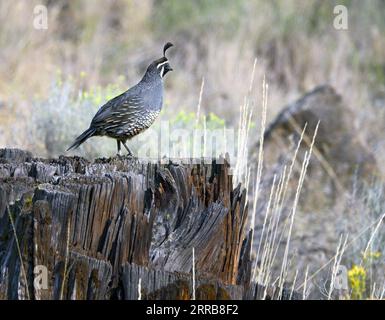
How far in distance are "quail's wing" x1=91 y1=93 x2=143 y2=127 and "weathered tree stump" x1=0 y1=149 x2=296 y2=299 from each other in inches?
75.3

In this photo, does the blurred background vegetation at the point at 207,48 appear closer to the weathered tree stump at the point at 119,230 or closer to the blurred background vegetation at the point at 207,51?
the blurred background vegetation at the point at 207,51

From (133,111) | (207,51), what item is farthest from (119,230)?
(207,51)

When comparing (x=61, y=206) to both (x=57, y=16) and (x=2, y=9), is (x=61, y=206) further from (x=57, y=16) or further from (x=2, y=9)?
(x=57, y=16)

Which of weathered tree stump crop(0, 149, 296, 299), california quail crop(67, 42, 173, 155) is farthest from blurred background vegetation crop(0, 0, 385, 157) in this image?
weathered tree stump crop(0, 149, 296, 299)

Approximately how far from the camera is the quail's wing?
564 cm

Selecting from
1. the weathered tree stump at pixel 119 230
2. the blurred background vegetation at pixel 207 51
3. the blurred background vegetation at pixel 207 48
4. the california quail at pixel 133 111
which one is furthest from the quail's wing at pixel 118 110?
the blurred background vegetation at pixel 207 48

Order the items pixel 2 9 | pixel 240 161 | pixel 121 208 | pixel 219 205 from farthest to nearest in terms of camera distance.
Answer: pixel 2 9 → pixel 240 161 → pixel 219 205 → pixel 121 208

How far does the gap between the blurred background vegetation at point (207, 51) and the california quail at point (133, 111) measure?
2.39 meters

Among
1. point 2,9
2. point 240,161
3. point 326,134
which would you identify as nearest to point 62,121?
point 326,134

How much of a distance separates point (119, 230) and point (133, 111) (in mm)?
2566

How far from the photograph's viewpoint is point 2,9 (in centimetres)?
1074

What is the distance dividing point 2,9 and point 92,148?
4233mm
